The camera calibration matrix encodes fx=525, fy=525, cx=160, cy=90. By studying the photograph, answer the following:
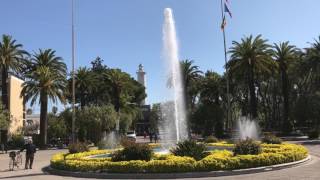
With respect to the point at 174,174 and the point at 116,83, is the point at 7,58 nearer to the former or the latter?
the point at 116,83

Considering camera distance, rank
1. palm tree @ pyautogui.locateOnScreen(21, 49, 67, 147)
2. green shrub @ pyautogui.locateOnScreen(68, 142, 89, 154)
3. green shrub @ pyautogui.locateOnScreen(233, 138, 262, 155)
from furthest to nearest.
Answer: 1. palm tree @ pyautogui.locateOnScreen(21, 49, 67, 147)
2. green shrub @ pyautogui.locateOnScreen(68, 142, 89, 154)
3. green shrub @ pyautogui.locateOnScreen(233, 138, 262, 155)

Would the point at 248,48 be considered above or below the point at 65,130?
above

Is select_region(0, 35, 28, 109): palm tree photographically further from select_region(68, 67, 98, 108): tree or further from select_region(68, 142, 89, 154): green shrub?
select_region(68, 142, 89, 154): green shrub

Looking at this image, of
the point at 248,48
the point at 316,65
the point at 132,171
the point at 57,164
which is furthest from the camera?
the point at 248,48

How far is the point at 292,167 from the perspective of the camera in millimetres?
21984

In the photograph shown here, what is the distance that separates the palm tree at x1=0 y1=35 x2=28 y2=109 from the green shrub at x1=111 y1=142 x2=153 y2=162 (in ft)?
142

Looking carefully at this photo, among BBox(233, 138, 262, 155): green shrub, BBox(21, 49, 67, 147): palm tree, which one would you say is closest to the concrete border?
BBox(233, 138, 262, 155): green shrub

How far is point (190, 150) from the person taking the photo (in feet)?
75.6

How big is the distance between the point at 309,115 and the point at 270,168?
183ft

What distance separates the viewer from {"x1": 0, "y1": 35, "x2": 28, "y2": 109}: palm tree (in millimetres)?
63325

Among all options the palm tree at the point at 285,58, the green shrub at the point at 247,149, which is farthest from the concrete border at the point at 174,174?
the palm tree at the point at 285,58

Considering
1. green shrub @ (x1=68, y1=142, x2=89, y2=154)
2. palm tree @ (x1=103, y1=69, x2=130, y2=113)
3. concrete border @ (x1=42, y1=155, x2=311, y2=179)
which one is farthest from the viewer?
palm tree @ (x1=103, y1=69, x2=130, y2=113)

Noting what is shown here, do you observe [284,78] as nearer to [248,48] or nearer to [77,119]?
[248,48]

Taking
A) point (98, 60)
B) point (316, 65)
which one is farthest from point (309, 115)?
point (98, 60)
